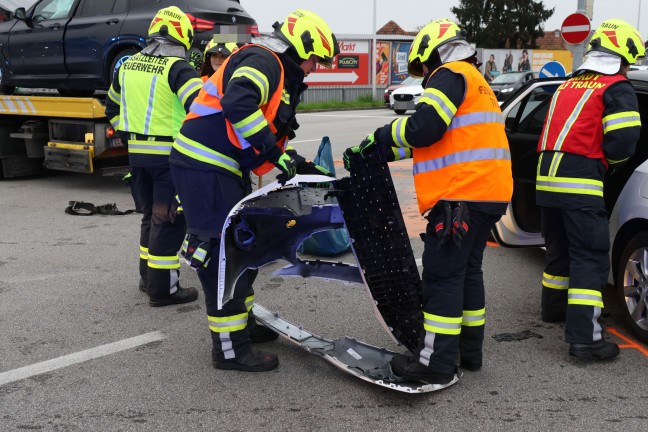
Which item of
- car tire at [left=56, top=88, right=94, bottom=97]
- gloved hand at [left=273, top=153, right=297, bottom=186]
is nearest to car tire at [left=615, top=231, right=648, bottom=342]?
gloved hand at [left=273, top=153, right=297, bottom=186]

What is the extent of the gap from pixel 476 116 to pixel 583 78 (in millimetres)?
1025

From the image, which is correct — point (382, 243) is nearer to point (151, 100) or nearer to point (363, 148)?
point (363, 148)

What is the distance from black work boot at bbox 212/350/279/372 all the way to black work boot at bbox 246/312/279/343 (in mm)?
359

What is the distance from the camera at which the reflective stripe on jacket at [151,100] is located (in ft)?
15.7

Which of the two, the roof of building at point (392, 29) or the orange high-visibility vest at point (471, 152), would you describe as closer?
the orange high-visibility vest at point (471, 152)

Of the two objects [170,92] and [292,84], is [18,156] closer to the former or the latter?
[170,92]

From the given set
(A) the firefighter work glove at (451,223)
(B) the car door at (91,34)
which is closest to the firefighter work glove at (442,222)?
(A) the firefighter work glove at (451,223)

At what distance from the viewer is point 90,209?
7707 mm

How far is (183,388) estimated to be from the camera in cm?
349

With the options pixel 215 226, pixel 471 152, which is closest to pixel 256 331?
pixel 215 226

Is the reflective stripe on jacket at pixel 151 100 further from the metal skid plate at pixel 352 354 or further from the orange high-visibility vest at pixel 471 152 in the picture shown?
the orange high-visibility vest at pixel 471 152

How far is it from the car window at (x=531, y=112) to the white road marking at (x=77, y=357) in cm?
304

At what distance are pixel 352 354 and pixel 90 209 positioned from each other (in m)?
4.91

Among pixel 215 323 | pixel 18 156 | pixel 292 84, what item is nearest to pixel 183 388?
pixel 215 323
